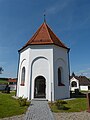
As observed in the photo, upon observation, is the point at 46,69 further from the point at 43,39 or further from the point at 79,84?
the point at 79,84

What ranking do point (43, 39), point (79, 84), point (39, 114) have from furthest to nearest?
point (79, 84), point (43, 39), point (39, 114)

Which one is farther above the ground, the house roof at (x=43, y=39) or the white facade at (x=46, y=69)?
the house roof at (x=43, y=39)

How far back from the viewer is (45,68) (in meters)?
16.7

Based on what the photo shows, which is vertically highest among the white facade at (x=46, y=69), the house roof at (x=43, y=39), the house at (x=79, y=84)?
the house roof at (x=43, y=39)

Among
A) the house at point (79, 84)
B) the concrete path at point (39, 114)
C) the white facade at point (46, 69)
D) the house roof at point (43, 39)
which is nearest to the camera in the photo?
the concrete path at point (39, 114)

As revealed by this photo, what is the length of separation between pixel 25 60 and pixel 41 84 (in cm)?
496

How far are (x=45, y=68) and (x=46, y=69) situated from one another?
181 millimetres

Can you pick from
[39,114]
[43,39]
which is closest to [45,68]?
[43,39]

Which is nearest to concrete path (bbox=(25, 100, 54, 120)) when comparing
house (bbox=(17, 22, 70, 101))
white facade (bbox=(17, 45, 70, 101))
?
house (bbox=(17, 22, 70, 101))

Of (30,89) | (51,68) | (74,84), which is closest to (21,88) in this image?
(30,89)

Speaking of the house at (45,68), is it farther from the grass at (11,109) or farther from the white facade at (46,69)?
the grass at (11,109)

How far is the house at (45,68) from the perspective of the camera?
16203mm

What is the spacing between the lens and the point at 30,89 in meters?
16.2

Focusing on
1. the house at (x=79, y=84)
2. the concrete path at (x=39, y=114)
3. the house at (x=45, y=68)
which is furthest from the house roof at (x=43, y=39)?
the house at (x=79, y=84)
